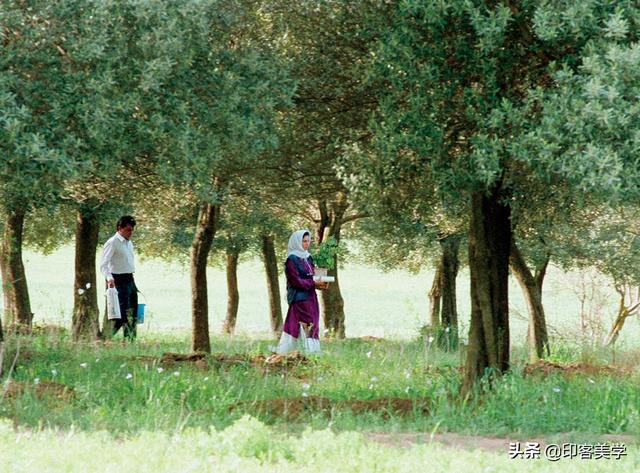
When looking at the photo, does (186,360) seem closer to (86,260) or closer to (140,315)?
(140,315)

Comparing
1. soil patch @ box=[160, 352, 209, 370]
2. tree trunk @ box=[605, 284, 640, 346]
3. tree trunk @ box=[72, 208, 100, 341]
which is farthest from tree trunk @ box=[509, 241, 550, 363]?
tree trunk @ box=[72, 208, 100, 341]

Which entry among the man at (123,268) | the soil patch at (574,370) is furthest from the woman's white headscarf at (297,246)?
the soil patch at (574,370)

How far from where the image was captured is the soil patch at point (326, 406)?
879 centimetres

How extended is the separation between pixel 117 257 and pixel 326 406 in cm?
776

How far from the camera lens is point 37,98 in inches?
347

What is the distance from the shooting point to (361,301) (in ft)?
164

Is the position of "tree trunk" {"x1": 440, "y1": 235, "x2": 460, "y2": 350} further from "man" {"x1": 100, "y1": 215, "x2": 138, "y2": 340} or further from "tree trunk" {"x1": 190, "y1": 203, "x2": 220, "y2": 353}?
"man" {"x1": 100, "y1": 215, "x2": 138, "y2": 340}

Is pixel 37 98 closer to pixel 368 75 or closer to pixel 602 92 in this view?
pixel 368 75

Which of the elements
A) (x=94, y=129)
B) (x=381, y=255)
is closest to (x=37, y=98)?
(x=94, y=129)

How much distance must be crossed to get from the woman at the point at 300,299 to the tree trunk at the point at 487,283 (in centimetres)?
490

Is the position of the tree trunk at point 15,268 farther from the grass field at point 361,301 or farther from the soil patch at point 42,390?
the soil patch at point 42,390

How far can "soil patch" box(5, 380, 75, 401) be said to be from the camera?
8.81 meters

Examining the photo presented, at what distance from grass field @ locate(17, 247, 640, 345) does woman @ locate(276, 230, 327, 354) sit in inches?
83.4

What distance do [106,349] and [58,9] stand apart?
5.99 meters
